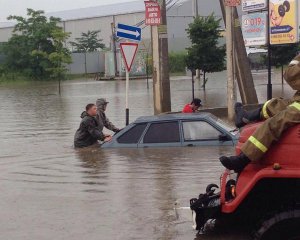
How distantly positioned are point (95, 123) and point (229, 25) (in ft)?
21.7

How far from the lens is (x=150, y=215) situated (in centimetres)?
698

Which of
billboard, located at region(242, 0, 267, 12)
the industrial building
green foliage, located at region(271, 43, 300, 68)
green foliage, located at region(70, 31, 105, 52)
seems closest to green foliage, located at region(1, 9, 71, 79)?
the industrial building

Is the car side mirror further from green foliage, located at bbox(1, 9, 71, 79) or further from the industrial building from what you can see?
green foliage, located at bbox(1, 9, 71, 79)

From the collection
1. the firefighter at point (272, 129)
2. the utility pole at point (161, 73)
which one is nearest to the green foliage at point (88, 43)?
the utility pole at point (161, 73)

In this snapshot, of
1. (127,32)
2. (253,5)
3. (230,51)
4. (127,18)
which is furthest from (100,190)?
(127,18)

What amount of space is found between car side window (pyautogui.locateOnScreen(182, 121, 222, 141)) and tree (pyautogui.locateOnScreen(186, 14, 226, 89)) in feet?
74.9

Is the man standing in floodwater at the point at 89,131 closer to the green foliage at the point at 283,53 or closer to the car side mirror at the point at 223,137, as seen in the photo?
the car side mirror at the point at 223,137

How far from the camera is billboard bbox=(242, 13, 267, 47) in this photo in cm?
2756

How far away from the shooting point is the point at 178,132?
1160 cm

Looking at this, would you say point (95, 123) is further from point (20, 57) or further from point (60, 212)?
point (20, 57)

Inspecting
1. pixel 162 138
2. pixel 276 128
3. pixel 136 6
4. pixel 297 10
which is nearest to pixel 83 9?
pixel 136 6

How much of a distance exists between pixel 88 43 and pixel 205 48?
49360 millimetres

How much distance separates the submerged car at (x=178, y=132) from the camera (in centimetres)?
1137

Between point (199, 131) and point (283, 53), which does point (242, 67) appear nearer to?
point (199, 131)
